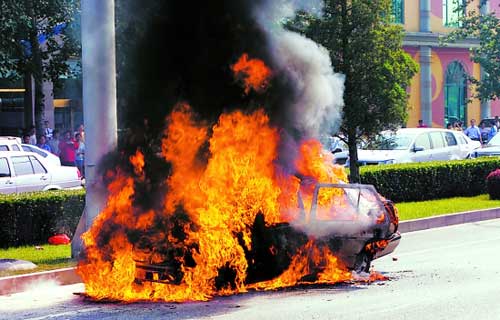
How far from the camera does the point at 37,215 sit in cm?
1324

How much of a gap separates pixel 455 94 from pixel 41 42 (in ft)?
90.4

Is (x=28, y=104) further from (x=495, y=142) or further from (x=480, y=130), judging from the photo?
(x=480, y=130)

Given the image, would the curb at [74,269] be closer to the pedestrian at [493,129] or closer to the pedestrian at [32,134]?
the pedestrian at [32,134]

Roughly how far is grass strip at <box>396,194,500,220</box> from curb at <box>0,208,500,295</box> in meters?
0.28

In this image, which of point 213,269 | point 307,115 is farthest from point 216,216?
point 307,115

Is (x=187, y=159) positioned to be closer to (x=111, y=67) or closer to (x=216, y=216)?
(x=216, y=216)

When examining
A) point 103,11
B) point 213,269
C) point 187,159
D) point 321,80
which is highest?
point 103,11

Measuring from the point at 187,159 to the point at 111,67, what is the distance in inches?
104

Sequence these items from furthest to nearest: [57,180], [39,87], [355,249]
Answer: [39,87]
[57,180]
[355,249]

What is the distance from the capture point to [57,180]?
60.1 ft

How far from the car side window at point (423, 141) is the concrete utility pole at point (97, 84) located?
1311cm

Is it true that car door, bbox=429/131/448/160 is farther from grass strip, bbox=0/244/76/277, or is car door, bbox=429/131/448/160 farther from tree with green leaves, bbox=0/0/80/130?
grass strip, bbox=0/244/76/277

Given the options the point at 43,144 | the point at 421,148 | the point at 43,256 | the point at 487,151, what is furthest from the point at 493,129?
the point at 43,256

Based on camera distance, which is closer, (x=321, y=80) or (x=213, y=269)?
(x=213, y=269)
